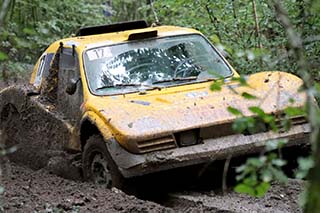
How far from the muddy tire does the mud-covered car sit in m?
0.01

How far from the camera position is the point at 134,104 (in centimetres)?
735

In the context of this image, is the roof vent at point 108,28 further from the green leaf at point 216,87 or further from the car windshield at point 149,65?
the green leaf at point 216,87

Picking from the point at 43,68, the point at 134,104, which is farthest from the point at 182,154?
the point at 43,68

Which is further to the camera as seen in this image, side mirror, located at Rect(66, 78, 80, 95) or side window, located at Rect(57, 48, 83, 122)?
side window, located at Rect(57, 48, 83, 122)

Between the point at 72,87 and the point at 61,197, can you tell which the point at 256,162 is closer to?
the point at 61,197

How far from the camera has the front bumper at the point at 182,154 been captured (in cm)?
680

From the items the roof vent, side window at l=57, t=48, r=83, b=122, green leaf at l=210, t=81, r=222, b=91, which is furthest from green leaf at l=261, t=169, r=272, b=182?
the roof vent

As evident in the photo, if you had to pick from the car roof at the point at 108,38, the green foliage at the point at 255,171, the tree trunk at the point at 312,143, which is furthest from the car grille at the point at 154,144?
the tree trunk at the point at 312,143

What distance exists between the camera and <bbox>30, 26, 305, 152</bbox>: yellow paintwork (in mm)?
6863

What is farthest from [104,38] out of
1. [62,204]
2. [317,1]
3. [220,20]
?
[317,1]

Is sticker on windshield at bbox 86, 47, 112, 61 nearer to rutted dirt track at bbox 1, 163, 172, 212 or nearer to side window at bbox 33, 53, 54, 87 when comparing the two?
side window at bbox 33, 53, 54, 87

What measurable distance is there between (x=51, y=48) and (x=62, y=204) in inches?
140

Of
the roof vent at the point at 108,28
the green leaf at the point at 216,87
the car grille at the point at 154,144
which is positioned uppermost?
the green leaf at the point at 216,87

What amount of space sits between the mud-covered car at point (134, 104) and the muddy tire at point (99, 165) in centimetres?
1
